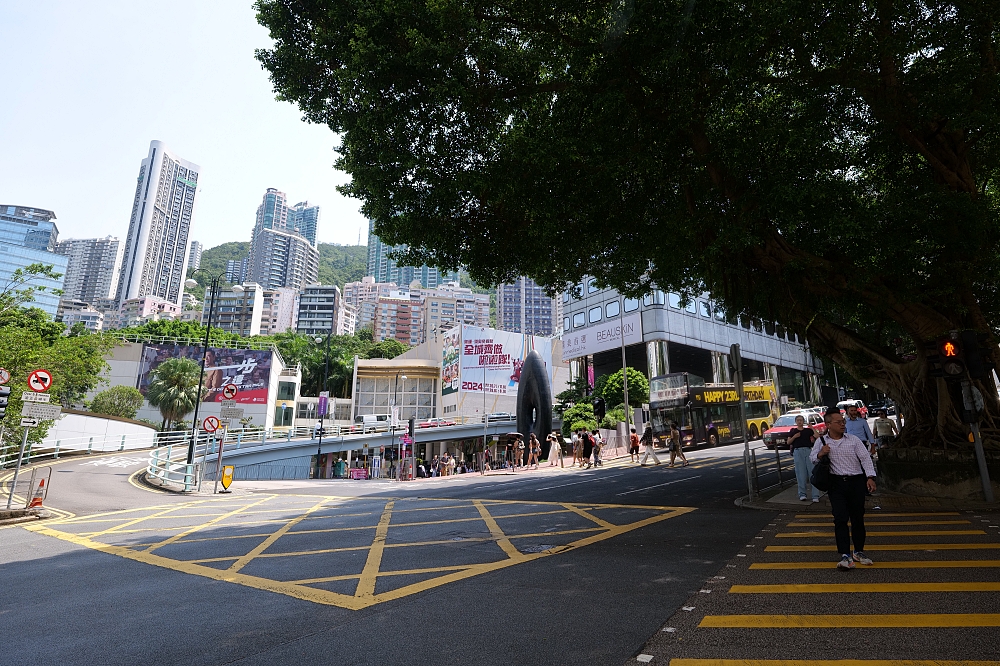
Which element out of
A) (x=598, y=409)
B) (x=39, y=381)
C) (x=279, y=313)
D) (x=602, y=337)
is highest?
(x=279, y=313)

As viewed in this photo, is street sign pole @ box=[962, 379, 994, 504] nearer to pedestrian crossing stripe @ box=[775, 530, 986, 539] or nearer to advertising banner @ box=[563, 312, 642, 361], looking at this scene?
pedestrian crossing stripe @ box=[775, 530, 986, 539]

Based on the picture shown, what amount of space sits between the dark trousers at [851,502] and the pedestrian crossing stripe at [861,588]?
0.78 m

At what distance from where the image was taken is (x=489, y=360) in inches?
2527

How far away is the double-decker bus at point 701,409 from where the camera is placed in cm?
3014

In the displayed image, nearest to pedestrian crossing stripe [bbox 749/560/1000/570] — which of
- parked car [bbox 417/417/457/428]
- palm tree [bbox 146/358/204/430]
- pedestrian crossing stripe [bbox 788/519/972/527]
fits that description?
pedestrian crossing stripe [bbox 788/519/972/527]

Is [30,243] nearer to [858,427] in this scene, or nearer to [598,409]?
[598,409]

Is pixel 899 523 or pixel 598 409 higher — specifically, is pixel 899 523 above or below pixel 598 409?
below

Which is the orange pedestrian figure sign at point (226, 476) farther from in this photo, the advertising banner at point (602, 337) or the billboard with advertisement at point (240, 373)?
the billboard with advertisement at point (240, 373)

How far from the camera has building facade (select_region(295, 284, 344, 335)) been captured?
534 ft

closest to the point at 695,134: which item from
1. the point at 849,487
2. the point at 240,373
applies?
the point at 849,487

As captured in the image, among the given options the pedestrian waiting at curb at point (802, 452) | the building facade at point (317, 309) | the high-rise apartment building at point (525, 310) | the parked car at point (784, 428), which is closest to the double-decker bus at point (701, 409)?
the parked car at point (784, 428)

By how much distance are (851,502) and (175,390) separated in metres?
56.1

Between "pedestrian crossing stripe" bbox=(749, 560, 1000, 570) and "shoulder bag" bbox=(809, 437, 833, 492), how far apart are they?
80 centimetres

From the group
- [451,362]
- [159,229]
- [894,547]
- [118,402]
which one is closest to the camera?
[894,547]
